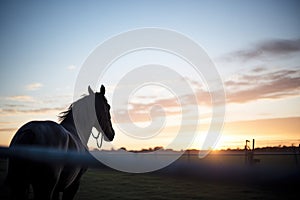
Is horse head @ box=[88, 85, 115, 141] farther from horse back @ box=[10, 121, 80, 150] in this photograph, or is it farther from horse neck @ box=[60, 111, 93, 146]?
horse back @ box=[10, 121, 80, 150]

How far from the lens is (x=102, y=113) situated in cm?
608

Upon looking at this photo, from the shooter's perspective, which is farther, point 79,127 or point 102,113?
point 102,113

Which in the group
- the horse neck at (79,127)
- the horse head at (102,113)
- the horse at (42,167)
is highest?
the horse head at (102,113)

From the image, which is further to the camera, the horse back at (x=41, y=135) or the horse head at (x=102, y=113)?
the horse head at (x=102, y=113)

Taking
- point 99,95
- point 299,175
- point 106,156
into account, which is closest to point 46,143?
point 106,156

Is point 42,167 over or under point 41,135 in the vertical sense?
under

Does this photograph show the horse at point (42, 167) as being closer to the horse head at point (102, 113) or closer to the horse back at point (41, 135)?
the horse back at point (41, 135)

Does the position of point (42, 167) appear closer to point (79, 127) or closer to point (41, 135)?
point (41, 135)

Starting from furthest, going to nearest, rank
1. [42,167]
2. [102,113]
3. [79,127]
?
[102,113], [79,127], [42,167]

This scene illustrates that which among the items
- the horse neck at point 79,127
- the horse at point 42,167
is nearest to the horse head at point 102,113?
the horse neck at point 79,127

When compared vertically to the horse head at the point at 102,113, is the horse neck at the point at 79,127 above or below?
below

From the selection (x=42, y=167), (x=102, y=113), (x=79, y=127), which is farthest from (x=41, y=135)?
(x=102, y=113)

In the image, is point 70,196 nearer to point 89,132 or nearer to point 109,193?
point 89,132

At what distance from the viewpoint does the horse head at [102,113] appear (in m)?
5.97
